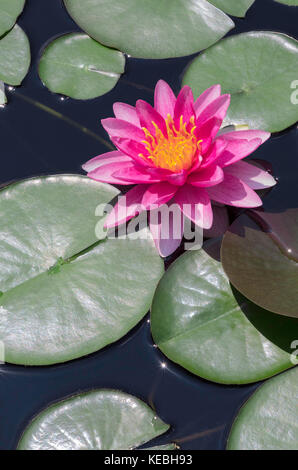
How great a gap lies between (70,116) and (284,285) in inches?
62.3

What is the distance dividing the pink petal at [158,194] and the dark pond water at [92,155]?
1.68 feet

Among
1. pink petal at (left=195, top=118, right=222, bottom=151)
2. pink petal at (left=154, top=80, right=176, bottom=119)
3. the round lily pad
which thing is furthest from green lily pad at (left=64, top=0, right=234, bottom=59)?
the round lily pad

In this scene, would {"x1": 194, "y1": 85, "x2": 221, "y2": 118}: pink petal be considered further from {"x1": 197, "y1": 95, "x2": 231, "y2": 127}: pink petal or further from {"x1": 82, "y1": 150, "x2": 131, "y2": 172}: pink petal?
{"x1": 82, "y1": 150, "x2": 131, "y2": 172}: pink petal

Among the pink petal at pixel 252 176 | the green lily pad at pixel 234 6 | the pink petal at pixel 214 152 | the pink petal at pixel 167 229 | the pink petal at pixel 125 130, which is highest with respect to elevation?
the green lily pad at pixel 234 6

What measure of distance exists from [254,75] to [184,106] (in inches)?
26.8

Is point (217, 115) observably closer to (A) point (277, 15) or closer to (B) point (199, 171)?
(B) point (199, 171)

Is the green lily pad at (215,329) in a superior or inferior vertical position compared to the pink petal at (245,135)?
inferior

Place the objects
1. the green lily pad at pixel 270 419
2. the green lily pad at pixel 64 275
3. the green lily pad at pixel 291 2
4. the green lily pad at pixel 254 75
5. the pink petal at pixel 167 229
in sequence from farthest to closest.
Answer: the green lily pad at pixel 291 2 → the green lily pad at pixel 254 75 → the pink petal at pixel 167 229 → the green lily pad at pixel 64 275 → the green lily pad at pixel 270 419

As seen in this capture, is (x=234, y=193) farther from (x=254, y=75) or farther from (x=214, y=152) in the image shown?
(x=254, y=75)

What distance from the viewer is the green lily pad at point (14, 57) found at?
10.2ft

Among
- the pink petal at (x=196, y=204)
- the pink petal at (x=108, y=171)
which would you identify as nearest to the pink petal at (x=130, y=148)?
the pink petal at (x=108, y=171)

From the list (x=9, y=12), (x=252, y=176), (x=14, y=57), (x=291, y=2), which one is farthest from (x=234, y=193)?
(x=9, y=12)

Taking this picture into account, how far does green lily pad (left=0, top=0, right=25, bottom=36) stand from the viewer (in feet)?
10.5

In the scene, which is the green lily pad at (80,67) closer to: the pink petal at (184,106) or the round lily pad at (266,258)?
the pink petal at (184,106)
